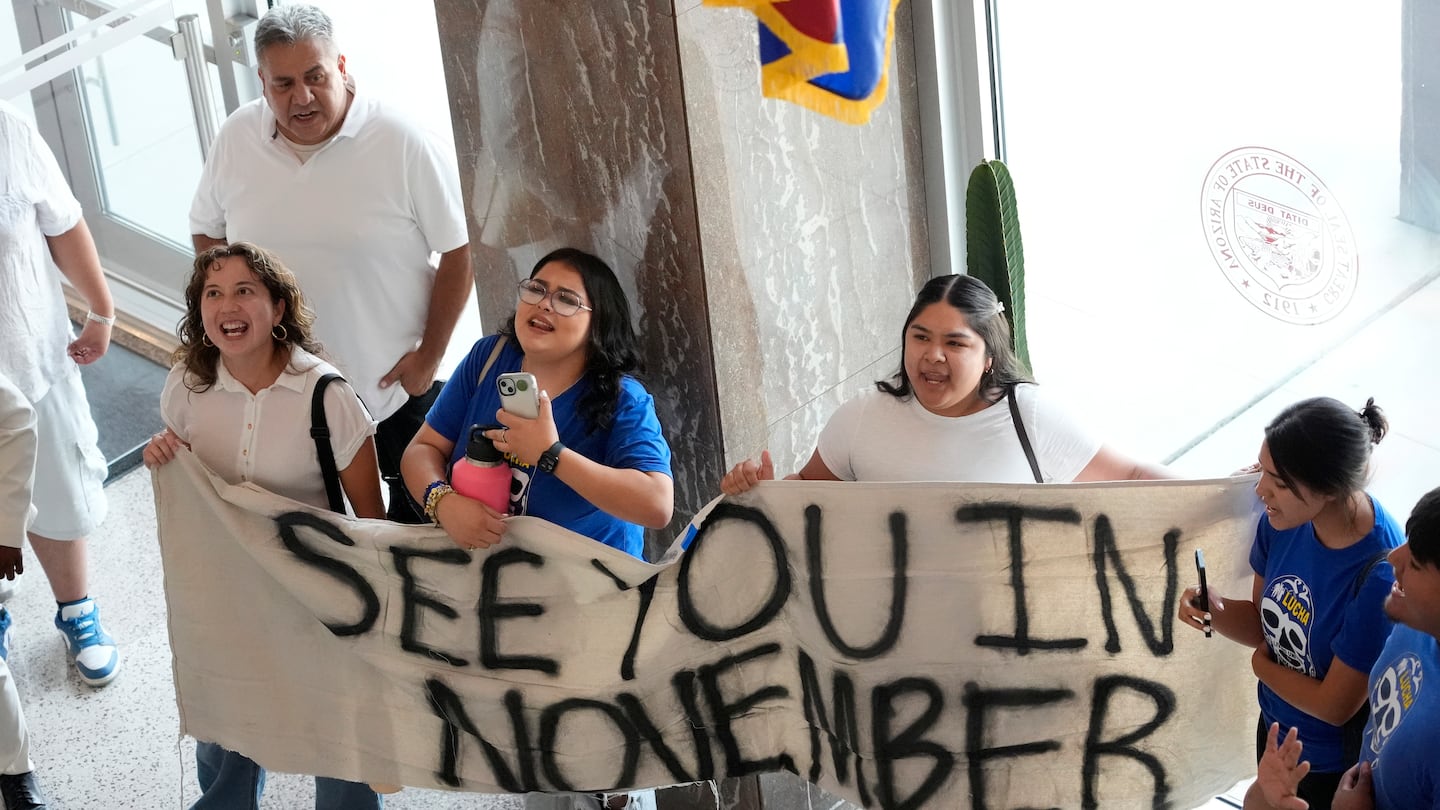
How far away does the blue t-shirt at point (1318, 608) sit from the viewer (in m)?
2.11

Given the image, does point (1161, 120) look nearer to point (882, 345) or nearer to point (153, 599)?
point (882, 345)

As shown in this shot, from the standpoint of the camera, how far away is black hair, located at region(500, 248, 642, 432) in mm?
2701

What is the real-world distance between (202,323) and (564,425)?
0.71 meters

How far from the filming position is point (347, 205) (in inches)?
128

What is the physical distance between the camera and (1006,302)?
2855 millimetres

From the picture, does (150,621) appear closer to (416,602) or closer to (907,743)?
(416,602)

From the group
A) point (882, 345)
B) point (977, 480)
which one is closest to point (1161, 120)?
point (882, 345)

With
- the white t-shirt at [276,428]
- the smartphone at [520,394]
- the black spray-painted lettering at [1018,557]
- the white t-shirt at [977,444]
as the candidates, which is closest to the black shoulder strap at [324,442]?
the white t-shirt at [276,428]

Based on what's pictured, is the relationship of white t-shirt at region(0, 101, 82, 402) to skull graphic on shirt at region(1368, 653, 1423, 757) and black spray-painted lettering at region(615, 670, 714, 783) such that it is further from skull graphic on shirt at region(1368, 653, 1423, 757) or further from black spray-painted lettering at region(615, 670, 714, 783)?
skull graphic on shirt at region(1368, 653, 1423, 757)

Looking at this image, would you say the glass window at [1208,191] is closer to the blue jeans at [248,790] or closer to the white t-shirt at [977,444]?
the white t-shirt at [977,444]

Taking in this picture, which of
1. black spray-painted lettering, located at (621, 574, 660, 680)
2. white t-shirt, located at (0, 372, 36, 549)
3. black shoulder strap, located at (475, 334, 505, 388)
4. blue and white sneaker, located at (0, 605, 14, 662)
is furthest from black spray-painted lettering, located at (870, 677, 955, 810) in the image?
blue and white sneaker, located at (0, 605, 14, 662)

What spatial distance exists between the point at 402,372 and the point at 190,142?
233 cm

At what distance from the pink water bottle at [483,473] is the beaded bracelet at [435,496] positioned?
0.03m

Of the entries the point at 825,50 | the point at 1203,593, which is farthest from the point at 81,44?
the point at 1203,593
